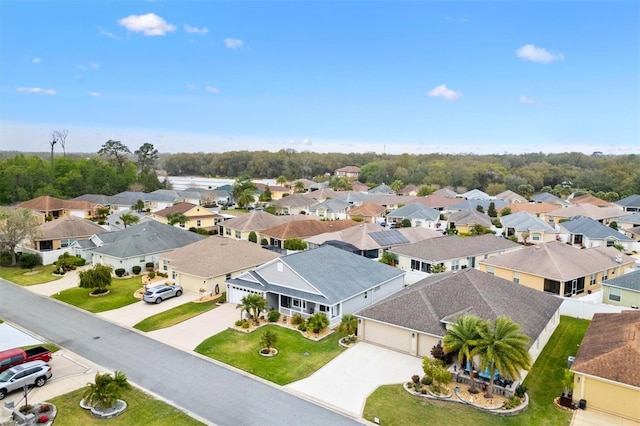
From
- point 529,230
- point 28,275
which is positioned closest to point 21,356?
point 28,275

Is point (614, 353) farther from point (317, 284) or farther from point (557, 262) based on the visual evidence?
point (557, 262)

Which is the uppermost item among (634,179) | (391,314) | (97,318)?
(634,179)

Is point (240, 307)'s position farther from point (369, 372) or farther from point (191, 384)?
point (369, 372)

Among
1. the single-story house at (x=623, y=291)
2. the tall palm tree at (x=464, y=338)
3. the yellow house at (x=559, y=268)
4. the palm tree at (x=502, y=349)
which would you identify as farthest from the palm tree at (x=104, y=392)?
the single-story house at (x=623, y=291)

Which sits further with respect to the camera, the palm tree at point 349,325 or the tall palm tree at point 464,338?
the palm tree at point 349,325

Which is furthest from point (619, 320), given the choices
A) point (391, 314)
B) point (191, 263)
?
point (191, 263)

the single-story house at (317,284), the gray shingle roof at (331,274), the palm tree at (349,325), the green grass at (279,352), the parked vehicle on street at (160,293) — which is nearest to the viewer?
→ the green grass at (279,352)

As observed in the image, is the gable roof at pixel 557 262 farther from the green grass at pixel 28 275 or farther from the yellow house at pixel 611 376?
the green grass at pixel 28 275
